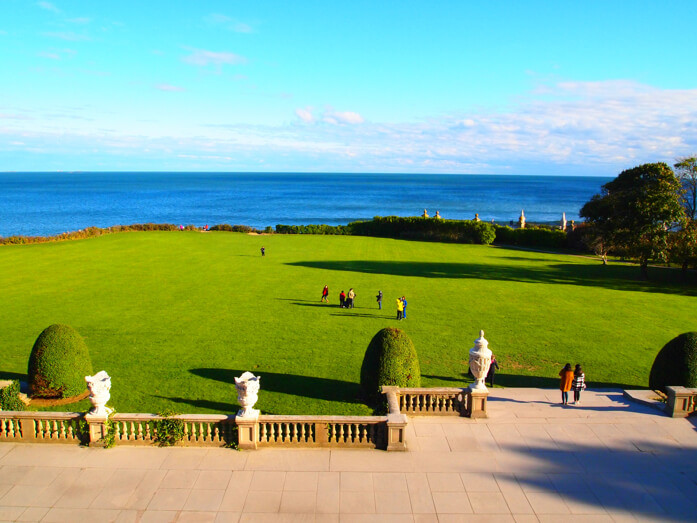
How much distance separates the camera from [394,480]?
11.1 m

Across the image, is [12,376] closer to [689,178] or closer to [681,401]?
[681,401]

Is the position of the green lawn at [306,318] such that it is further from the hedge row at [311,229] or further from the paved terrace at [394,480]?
the hedge row at [311,229]

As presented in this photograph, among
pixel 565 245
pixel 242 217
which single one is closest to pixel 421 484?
pixel 565 245

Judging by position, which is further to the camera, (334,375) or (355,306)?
(355,306)

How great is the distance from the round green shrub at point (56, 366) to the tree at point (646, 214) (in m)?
39.7

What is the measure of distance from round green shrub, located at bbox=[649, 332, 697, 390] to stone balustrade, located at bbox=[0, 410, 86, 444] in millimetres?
17856

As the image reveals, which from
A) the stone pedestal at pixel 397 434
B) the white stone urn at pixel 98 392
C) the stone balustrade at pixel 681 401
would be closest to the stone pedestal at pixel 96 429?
the white stone urn at pixel 98 392

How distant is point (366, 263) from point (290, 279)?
10804mm

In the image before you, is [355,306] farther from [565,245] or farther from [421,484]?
[565,245]

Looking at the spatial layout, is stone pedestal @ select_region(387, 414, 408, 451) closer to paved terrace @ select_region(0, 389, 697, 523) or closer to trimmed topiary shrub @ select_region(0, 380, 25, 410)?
paved terrace @ select_region(0, 389, 697, 523)

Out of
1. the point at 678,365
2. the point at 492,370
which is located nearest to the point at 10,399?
the point at 492,370

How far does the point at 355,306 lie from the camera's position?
29.8 metres

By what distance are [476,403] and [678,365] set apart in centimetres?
700

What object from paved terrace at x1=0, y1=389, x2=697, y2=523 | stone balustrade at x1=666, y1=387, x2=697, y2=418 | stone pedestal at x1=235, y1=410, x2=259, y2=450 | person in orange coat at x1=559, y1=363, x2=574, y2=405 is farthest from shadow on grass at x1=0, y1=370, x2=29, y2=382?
stone balustrade at x1=666, y1=387, x2=697, y2=418
